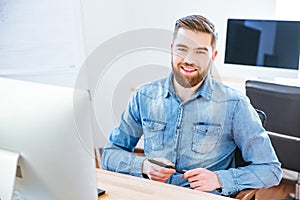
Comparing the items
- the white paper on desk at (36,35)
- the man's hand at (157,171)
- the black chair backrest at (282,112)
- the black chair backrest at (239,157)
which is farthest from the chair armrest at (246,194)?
the white paper on desk at (36,35)

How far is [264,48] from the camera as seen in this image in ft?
9.16

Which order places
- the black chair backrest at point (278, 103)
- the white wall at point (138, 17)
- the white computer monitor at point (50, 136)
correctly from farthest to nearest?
the white wall at point (138, 17) → the black chair backrest at point (278, 103) → the white computer monitor at point (50, 136)

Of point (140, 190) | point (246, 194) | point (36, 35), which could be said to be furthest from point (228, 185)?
point (36, 35)

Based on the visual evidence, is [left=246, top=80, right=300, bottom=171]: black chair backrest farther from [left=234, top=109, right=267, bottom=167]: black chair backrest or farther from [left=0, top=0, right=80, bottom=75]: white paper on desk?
[left=0, top=0, right=80, bottom=75]: white paper on desk

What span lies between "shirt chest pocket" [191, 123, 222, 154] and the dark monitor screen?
136 cm

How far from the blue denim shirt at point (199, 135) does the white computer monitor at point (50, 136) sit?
24.5 inches

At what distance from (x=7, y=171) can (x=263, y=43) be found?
2.16 meters

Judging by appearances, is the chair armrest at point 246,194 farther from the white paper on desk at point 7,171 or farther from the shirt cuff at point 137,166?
the white paper on desk at point 7,171

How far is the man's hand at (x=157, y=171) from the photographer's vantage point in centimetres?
155

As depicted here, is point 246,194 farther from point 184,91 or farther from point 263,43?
point 263,43

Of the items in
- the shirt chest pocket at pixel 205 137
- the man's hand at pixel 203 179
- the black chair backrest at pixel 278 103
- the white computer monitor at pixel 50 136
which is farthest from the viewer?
the black chair backrest at pixel 278 103

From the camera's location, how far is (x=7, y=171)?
1017 mm

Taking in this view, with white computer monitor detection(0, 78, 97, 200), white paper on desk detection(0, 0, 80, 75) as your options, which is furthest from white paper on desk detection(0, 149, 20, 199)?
white paper on desk detection(0, 0, 80, 75)

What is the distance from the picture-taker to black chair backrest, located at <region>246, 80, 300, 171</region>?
2145 mm
